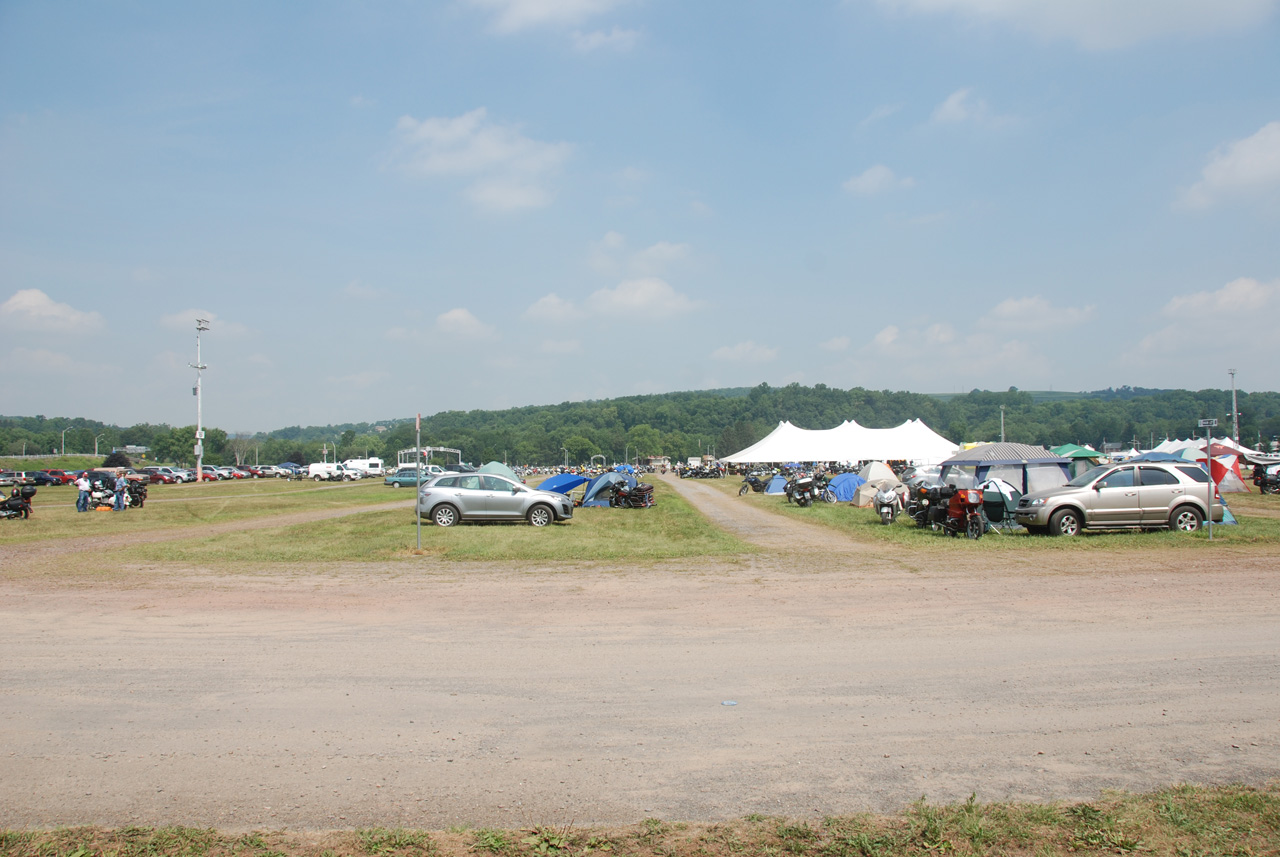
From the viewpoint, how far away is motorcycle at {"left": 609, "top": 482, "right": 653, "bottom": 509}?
1248 inches

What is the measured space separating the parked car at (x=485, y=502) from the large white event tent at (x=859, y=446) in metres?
34.4

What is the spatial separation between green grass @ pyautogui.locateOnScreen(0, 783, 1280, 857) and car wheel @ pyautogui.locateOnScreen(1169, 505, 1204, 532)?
1611 cm

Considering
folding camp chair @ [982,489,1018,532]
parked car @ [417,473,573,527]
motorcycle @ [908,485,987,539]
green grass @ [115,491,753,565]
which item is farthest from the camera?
parked car @ [417,473,573,527]

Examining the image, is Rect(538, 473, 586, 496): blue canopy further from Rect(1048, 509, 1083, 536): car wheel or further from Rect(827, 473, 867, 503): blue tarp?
Rect(1048, 509, 1083, 536): car wheel

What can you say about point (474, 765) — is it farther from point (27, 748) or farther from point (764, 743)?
point (27, 748)

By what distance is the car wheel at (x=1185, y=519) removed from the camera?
17469mm

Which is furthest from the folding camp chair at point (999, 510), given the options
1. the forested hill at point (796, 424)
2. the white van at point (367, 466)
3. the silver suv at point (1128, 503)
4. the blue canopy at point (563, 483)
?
the forested hill at point (796, 424)

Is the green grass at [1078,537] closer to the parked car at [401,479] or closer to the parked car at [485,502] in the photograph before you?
the parked car at [485,502]

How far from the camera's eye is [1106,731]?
5.16 metres

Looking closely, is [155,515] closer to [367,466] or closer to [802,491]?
[802,491]

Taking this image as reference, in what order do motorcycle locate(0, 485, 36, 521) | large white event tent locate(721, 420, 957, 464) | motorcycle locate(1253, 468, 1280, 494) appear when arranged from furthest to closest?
large white event tent locate(721, 420, 957, 464) < motorcycle locate(1253, 468, 1280, 494) < motorcycle locate(0, 485, 36, 521)

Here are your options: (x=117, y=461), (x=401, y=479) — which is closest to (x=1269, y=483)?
(x=401, y=479)

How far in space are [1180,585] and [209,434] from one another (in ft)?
512


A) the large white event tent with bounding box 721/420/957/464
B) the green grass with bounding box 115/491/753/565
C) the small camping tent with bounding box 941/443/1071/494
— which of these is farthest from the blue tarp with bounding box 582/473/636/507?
the large white event tent with bounding box 721/420/957/464
